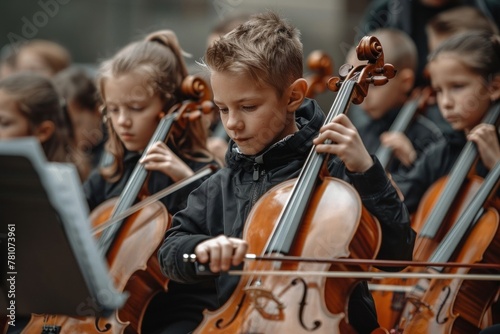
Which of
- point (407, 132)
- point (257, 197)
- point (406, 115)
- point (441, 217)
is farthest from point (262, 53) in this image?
point (407, 132)

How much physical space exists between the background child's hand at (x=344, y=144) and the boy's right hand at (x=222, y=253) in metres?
0.32

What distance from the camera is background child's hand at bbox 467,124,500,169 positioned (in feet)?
8.54

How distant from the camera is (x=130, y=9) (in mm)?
6523

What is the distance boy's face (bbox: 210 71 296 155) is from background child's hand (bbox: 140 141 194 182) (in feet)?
1.73

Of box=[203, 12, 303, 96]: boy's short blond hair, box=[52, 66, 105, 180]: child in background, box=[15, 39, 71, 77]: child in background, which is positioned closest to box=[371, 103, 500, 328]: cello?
box=[203, 12, 303, 96]: boy's short blond hair

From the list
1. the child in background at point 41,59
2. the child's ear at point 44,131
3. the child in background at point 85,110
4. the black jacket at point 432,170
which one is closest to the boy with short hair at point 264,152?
the black jacket at point 432,170

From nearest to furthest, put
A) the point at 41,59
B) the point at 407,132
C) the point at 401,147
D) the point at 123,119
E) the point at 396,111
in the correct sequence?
1. the point at 123,119
2. the point at 401,147
3. the point at 407,132
4. the point at 396,111
5. the point at 41,59

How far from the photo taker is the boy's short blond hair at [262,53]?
202cm

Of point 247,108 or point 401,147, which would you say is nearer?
point 247,108

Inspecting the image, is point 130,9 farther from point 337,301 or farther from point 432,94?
point 337,301

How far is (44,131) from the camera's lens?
3318 millimetres

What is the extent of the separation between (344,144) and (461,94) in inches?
43.3

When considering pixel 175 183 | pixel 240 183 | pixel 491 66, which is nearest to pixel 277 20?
pixel 240 183

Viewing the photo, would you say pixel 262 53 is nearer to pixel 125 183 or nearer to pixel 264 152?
pixel 264 152
